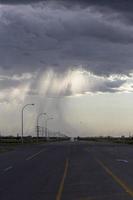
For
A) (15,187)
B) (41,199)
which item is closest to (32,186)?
(15,187)

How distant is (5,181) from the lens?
21.8 m

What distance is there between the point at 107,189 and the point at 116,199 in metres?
2.92

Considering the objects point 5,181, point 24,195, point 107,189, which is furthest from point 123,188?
point 5,181

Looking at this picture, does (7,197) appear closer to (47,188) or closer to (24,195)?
(24,195)

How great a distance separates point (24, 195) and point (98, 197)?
249cm

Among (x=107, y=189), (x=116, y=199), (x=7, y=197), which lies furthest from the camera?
(x=107, y=189)

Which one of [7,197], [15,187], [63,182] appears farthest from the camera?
[63,182]

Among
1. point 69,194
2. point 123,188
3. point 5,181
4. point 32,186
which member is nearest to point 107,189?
point 123,188

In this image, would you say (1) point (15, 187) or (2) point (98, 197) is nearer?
(2) point (98, 197)

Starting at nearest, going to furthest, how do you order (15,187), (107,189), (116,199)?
(116,199)
(107,189)
(15,187)

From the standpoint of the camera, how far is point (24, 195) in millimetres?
16531

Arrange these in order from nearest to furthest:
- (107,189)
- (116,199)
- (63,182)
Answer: (116,199)
(107,189)
(63,182)

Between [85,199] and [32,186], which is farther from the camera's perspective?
[32,186]

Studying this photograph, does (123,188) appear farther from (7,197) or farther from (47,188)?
(7,197)
